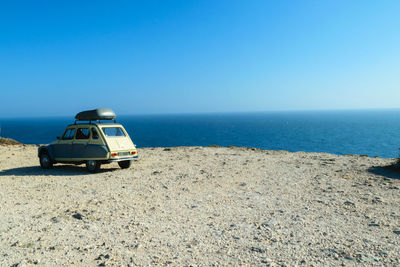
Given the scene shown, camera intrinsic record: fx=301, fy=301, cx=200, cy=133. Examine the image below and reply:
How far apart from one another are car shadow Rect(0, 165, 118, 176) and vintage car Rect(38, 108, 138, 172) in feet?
→ 1.27

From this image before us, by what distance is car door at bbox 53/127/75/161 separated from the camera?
13.0m

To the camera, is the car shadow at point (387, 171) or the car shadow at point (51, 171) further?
the car shadow at point (51, 171)

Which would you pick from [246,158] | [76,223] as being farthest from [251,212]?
[246,158]

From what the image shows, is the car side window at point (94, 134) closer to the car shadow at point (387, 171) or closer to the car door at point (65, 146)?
the car door at point (65, 146)

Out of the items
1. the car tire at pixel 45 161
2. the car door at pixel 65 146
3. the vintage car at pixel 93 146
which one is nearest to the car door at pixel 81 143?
the vintage car at pixel 93 146

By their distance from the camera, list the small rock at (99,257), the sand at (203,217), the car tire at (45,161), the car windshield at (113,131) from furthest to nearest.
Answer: the car tire at (45,161) → the car windshield at (113,131) → the sand at (203,217) → the small rock at (99,257)

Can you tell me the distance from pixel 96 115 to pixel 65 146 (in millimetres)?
1991

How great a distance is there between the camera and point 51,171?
13.0 metres

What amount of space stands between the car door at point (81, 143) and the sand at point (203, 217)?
0.93 m

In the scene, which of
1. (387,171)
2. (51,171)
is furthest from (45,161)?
(387,171)

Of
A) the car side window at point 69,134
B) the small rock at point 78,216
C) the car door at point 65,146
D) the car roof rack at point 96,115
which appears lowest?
the small rock at point 78,216

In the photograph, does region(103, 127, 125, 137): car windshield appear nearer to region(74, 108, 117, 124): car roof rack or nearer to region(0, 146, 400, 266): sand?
region(74, 108, 117, 124): car roof rack

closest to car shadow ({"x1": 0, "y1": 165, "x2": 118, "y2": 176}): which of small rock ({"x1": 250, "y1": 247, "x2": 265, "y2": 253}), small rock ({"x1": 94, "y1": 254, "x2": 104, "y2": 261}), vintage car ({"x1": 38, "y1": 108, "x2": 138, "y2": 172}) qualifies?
vintage car ({"x1": 38, "y1": 108, "x2": 138, "y2": 172})

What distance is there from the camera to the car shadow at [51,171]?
40.8 ft
